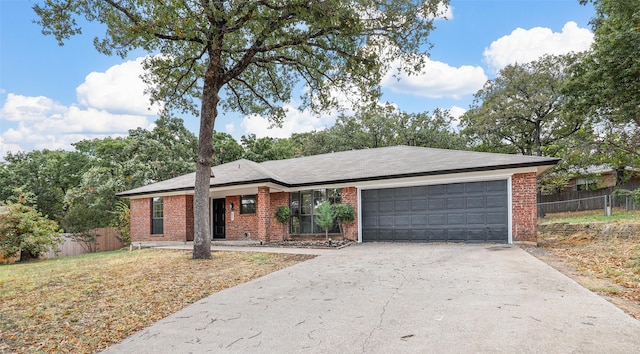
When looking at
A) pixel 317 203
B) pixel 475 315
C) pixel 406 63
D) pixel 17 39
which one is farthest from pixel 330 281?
pixel 17 39

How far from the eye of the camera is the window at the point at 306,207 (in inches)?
581

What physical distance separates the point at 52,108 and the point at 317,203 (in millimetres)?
14782

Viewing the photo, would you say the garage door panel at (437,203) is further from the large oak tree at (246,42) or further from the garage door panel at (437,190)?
the large oak tree at (246,42)

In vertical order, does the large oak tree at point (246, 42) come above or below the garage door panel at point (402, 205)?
above

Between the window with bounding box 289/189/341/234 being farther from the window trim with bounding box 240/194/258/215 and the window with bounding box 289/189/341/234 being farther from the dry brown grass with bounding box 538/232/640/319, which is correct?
the dry brown grass with bounding box 538/232/640/319

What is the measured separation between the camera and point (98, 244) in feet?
62.3

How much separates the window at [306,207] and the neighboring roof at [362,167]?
2.12ft

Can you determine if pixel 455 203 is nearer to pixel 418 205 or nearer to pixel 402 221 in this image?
pixel 418 205

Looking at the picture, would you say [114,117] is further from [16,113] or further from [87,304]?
[87,304]

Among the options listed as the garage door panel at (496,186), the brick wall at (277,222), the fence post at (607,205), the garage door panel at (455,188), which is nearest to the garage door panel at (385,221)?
the garage door panel at (455,188)

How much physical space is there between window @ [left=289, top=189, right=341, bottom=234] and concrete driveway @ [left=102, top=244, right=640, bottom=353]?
777cm

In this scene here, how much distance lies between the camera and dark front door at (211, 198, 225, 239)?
1667cm

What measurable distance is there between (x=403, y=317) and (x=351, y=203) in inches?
386

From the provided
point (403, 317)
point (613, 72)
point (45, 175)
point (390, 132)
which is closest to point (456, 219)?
point (613, 72)
